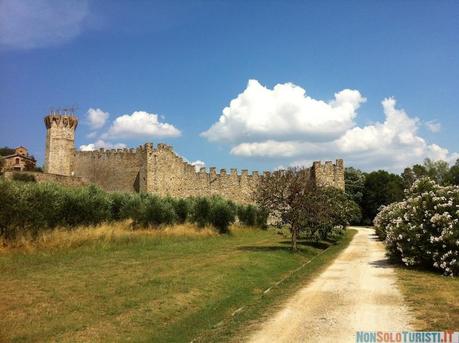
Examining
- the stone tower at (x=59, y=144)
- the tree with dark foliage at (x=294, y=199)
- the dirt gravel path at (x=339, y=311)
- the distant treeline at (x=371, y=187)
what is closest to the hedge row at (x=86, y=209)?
the tree with dark foliage at (x=294, y=199)

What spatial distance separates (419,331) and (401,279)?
616 centimetres

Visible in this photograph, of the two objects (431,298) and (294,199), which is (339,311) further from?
(294,199)

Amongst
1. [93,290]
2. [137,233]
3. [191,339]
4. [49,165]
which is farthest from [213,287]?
[49,165]

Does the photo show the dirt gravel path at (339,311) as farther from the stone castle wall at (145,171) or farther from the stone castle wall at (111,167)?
the stone castle wall at (111,167)

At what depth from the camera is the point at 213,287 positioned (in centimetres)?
1273

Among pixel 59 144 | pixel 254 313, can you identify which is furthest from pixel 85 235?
pixel 59 144

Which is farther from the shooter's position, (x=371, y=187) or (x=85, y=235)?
(x=371, y=187)

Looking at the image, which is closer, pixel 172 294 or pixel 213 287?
pixel 172 294

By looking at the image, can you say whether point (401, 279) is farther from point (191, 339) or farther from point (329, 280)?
point (191, 339)

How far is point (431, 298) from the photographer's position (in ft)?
34.8

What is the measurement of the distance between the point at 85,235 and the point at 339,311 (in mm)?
12492

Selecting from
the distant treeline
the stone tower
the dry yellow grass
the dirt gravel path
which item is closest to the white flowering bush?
the dirt gravel path

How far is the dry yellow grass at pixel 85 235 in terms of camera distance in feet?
53.0

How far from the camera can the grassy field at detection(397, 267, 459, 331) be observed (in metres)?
8.35
